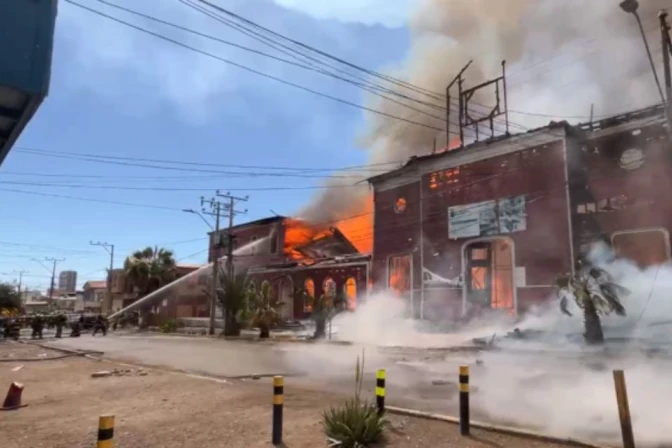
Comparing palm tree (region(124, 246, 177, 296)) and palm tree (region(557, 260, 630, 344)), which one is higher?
palm tree (region(124, 246, 177, 296))

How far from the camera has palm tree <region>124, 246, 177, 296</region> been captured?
169 feet

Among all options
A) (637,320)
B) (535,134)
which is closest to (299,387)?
(637,320)

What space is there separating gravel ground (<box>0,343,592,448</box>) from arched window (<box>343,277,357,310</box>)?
862 inches

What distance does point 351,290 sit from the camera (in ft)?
110

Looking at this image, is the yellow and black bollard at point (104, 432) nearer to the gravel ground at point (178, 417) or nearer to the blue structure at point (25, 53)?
the blue structure at point (25, 53)

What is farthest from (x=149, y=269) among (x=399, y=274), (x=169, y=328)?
(x=399, y=274)

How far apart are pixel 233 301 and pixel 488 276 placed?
14871 mm

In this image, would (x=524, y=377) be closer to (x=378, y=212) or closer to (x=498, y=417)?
(x=498, y=417)

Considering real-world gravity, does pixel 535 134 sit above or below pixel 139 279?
above

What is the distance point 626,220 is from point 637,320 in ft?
13.8

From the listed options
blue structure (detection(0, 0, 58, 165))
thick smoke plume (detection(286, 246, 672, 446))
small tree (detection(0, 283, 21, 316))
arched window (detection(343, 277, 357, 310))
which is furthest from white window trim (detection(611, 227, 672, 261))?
small tree (detection(0, 283, 21, 316))

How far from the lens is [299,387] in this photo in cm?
1031

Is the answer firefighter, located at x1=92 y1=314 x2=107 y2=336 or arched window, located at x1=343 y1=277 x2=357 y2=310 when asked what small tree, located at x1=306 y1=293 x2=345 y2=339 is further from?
firefighter, located at x1=92 y1=314 x2=107 y2=336

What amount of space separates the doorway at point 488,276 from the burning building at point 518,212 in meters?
0.06
